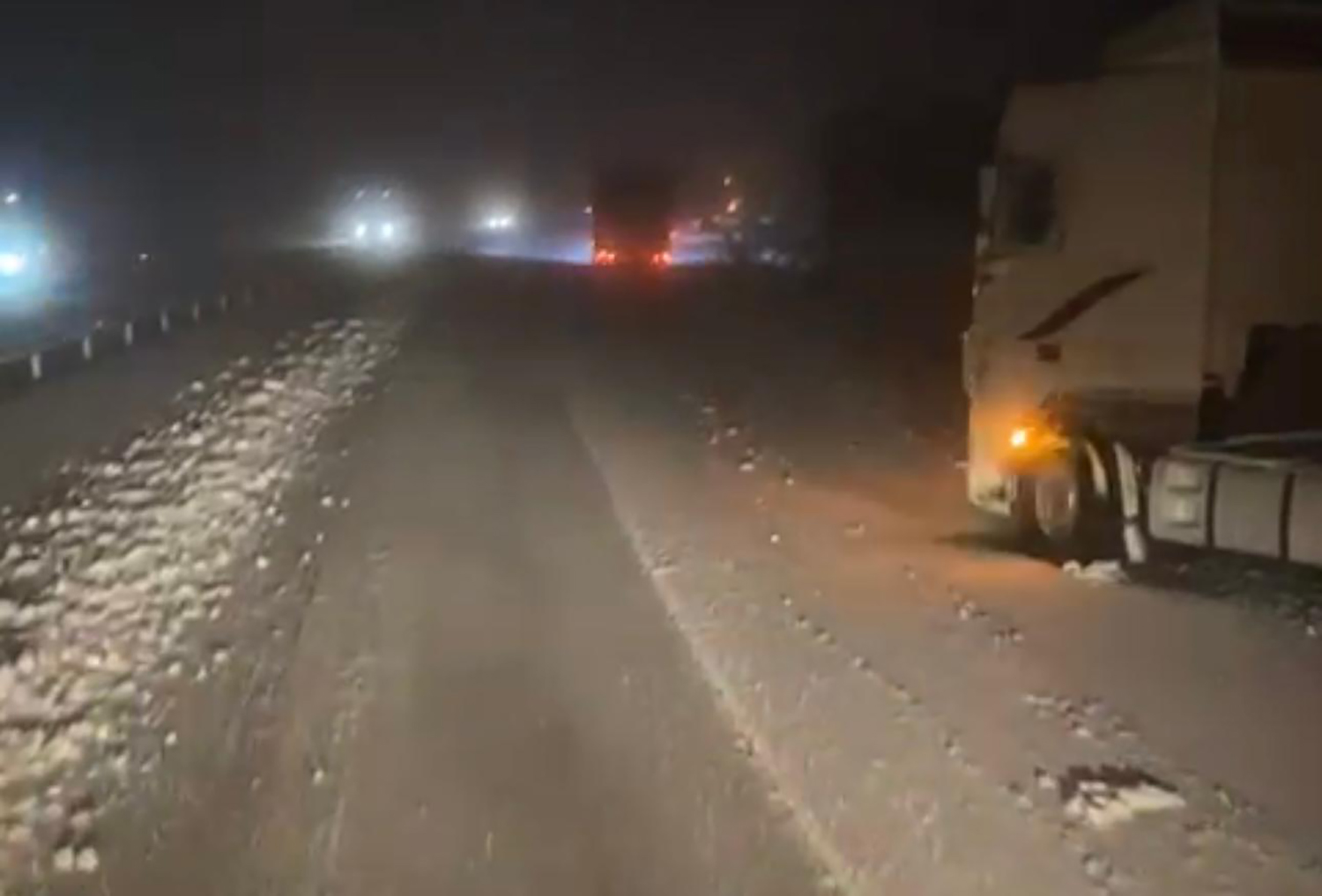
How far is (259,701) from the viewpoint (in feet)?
35.3

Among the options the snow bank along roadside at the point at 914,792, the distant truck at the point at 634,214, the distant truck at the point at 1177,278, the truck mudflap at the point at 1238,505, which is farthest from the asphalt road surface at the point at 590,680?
the distant truck at the point at 634,214

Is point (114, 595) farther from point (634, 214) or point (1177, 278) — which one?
point (634, 214)

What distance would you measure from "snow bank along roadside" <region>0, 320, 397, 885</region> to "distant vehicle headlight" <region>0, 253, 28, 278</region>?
124ft

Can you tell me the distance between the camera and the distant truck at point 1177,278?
15.6 m

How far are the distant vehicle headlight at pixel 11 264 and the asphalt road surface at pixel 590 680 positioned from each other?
1529 inches

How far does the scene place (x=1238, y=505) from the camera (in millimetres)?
14805

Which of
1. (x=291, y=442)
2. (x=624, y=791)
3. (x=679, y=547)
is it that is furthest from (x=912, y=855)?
(x=291, y=442)

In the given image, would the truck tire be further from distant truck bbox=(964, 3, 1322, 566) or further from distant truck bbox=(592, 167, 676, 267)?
distant truck bbox=(592, 167, 676, 267)

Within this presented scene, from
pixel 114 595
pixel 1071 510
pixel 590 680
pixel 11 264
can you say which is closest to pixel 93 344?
pixel 114 595

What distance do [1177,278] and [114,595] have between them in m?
8.50

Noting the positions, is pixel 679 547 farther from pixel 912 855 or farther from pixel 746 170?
pixel 746 170

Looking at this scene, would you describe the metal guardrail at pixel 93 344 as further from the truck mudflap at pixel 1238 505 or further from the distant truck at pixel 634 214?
the distant truck at pixel 634 214

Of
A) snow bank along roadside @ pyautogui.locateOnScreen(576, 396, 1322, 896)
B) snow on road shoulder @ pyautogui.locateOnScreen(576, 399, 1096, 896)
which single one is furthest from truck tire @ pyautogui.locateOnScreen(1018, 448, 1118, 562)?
snow bank along roadside @ pyautogui.locateOnScreen(576, 396, 1322, 896)

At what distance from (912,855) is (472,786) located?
2.14 meters
